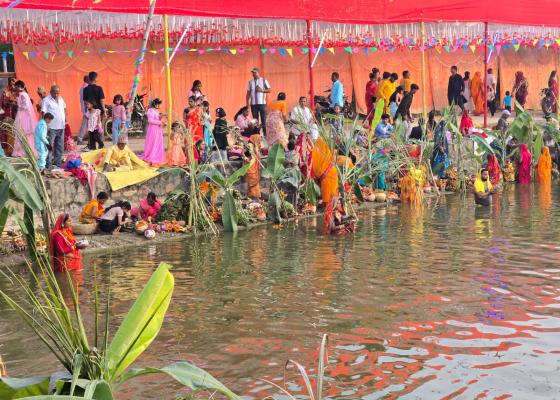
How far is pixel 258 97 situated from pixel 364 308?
9.99m

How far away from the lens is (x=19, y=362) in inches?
338

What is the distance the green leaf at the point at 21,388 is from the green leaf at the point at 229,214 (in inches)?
361

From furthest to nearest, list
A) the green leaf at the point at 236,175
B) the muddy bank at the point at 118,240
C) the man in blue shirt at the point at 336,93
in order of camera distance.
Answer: the man in blue shirt at the point at 336,93 → the green leaf at the point at 236,175 → the muddy bank at the point at 118,240

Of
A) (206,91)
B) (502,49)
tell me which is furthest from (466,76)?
(206,91)

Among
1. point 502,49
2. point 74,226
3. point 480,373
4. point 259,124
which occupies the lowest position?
point 480,373

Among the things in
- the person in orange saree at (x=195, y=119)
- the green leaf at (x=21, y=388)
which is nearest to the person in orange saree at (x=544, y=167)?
the person in orange saree at (x=195, y=119)

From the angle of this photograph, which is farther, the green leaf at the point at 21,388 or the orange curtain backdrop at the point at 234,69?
the orange curtain backdrop at the point at 234,69

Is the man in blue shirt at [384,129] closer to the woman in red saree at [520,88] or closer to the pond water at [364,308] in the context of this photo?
the pond water at [364,308]

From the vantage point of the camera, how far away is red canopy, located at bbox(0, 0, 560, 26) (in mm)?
15500

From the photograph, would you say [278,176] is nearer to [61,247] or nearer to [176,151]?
[176,151]

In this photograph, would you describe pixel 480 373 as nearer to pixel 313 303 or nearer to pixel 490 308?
pixel 490 308

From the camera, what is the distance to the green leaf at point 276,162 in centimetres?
1527

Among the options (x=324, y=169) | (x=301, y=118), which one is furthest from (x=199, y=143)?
(x=324, y=169)

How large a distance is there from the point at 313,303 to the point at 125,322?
5044mm
